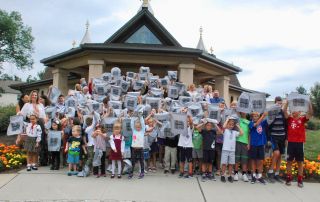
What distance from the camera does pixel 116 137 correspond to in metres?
8.62

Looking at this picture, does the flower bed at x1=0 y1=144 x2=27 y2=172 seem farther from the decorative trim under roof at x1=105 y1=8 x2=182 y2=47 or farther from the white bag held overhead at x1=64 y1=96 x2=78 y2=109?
the decorative trim under roof at x1=105 y1=8 x2=182 y2=47

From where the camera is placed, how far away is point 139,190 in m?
7.27

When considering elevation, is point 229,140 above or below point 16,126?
below

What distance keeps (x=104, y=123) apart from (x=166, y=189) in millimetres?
2545

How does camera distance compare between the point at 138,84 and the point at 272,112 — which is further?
the point at 138,84

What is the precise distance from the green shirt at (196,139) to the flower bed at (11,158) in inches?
190

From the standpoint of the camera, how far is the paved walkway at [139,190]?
674 centimetres

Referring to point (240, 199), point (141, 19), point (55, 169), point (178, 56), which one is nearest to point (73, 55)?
point (141, 19)

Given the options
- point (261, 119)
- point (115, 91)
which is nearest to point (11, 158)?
point (115, 91)

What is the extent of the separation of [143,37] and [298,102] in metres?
12.9

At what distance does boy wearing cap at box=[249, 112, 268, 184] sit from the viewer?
27.2ft

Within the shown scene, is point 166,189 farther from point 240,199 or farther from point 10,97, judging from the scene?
point 10,97

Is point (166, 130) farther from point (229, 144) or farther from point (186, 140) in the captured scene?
point (229, 144)

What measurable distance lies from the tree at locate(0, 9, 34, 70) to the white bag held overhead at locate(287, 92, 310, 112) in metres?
43.8
